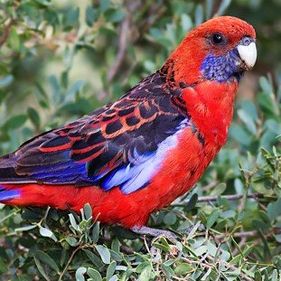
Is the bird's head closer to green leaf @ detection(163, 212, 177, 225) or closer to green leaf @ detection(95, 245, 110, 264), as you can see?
green leaf @ detection(163, 212, 177, 225)

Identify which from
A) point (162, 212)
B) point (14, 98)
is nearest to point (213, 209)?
point (162, 212)

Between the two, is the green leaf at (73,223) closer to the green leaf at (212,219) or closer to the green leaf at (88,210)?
the green leaf at (88,210)

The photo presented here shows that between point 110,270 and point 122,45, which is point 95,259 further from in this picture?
point 122,45

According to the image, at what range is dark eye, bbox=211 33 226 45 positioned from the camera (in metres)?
3.71

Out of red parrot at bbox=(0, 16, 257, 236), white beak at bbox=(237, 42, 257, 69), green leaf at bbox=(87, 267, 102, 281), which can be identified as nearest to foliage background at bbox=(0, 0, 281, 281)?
green leaf at bbox=(87, 267, 102, 281)

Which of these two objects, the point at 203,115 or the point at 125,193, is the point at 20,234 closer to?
the point at 125,193

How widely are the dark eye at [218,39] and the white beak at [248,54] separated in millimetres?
81

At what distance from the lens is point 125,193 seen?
352 centimetres

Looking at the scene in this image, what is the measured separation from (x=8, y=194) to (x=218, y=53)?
41.9 inches

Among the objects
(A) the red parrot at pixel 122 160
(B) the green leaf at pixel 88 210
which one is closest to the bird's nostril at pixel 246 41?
(A) the red parrot at pixel 122 160

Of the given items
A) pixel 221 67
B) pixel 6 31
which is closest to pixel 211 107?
pixel 221 67

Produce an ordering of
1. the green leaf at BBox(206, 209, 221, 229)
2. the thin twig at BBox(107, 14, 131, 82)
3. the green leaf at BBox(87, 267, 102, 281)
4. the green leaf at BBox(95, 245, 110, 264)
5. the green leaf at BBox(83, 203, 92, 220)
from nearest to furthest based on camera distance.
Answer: the green leaf at BBox(87, 267, 102, 281), the green leaf at BBox(95, 245, 110, 264), the green leaf at BBox(83, 203, 92, 220), the green leaf at BBox(206, 209, 221, 229), the thin twig at BBox(107, 14, 131, 82)

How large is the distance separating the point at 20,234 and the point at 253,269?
3.32 ft

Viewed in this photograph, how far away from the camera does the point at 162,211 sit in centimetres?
365
